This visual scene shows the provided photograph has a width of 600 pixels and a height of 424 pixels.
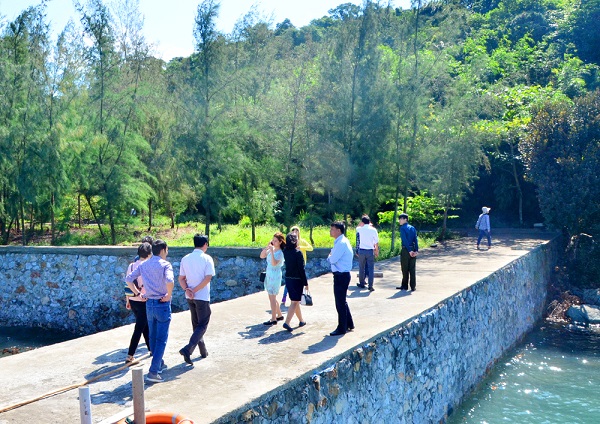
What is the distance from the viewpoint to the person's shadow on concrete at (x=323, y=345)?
25.0ft

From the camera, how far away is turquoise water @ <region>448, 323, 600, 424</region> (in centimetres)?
1060

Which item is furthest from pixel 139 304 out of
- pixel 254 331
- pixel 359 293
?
pixel 359 293

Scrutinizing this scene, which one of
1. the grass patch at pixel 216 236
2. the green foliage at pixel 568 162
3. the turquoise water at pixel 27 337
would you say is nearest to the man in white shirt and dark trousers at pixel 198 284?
the turquoise water at pixel 27 337

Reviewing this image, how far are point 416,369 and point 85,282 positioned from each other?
31.0 feet

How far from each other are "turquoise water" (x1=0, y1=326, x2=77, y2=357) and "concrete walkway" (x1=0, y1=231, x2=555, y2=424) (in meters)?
5.79

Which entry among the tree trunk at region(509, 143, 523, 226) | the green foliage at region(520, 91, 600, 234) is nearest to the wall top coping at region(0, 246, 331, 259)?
the green foliage at region(520, 91, 600, 234)

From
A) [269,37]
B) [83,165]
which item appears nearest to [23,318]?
[83,165]

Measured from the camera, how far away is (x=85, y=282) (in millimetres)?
15703

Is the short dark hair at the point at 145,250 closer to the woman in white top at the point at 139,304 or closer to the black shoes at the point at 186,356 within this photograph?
the woman in white top at the point at 139,304

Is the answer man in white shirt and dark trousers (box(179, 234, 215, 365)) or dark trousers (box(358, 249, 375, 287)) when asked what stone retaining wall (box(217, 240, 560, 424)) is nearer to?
man in white shirt and dark trousers (box(179, 234, 215, 365))

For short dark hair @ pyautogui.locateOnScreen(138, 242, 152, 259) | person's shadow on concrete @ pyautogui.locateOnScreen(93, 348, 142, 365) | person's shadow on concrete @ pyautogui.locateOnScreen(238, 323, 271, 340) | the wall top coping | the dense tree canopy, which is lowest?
person's shadow on concrete @ pyautogui.locateOnScreen(93, 348, 142, 365)

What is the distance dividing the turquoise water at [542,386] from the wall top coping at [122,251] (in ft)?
15.6

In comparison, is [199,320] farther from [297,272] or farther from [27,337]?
[27,337]

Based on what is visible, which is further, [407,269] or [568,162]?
[568,162]
